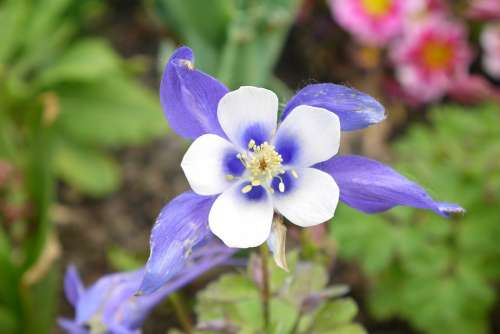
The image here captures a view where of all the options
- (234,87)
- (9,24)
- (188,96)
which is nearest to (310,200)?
(188,96)

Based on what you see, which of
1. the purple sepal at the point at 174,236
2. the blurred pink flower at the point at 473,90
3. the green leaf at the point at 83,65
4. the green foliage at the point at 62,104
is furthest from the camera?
the green leaf at the point at 83,65

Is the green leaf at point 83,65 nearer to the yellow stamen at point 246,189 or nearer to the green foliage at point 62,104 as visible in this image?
the green foliage at point 62,104

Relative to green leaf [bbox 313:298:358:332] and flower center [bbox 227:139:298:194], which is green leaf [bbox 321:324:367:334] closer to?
green leaf [bbox 313:298:358:332]

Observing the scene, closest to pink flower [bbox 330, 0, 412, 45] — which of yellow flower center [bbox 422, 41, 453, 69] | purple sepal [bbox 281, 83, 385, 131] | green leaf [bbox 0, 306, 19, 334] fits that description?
yellow flower center [bbox 422, 41, 453, 69]

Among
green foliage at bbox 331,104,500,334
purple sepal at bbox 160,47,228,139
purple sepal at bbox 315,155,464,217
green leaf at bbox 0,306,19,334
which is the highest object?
purple sepal at bbox 160,47,228,139

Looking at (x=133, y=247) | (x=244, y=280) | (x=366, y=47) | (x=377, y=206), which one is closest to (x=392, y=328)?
(x=133, y=247)

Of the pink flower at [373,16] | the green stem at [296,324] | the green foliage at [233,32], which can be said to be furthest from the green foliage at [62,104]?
the green stem at [296,324]
